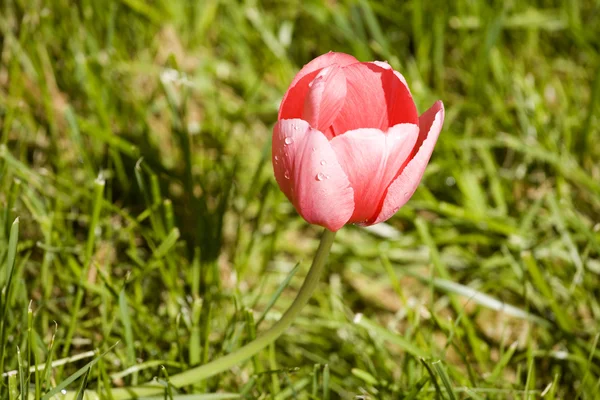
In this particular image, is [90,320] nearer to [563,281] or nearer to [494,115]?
[563,281]

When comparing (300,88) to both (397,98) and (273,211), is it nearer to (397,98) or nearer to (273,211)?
(397,98)

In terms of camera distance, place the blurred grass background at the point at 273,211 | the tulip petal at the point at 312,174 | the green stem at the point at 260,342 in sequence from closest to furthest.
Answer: the tulip petal at the point at 312,174 < the green stem at the point at 260,342 < the blurred grass background at the point at 273,211

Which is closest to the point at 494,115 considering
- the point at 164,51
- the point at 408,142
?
the point at 164,51

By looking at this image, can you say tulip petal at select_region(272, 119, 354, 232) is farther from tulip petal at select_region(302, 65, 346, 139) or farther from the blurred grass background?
the blurred grass background

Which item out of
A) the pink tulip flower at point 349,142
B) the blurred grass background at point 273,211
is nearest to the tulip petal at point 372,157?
the pink tulip flower at point 349,142

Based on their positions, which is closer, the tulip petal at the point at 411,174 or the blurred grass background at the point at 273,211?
the tulip petal at the point at 411,174

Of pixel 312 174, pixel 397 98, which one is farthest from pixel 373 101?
pixel 312 174

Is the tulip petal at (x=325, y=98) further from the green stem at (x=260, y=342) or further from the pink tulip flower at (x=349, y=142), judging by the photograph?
the green stem at (x=260, y=342)
